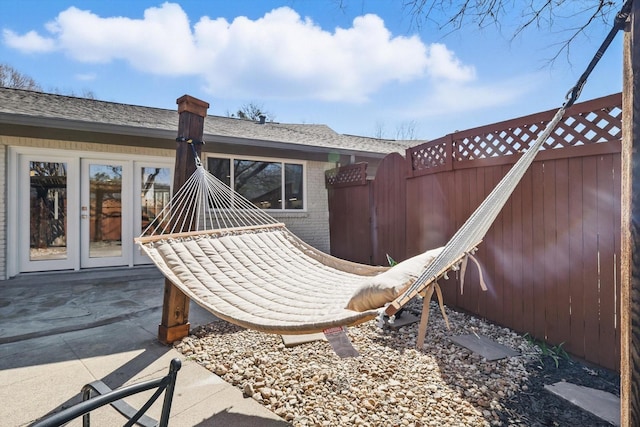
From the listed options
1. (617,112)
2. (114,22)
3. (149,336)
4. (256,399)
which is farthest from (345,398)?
(114,22)

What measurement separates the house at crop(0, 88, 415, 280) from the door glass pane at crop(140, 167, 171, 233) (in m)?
0.02

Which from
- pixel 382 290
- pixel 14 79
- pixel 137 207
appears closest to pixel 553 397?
pixel 382 290

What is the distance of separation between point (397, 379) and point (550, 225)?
1803mm

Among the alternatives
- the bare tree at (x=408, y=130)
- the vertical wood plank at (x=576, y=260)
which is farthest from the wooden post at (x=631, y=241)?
the bare tree at (x=408, y=130)

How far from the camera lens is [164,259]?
2359mm

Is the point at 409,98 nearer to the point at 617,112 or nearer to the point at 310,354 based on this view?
the point at 617,112

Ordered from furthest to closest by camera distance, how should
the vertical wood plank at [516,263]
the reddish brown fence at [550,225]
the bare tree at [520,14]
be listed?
the vertical wood plank at [516,263] → the reddish brown fence at [550,225] → the bare tree at [520,14]

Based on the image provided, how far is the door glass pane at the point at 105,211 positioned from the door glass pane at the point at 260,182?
1.96 meters

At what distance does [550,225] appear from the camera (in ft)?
9.09

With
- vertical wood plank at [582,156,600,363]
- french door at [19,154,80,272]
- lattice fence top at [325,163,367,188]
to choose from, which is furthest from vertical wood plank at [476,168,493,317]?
french door at [19,154,80,272]

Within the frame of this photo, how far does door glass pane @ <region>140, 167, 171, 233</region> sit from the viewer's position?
18.9ft

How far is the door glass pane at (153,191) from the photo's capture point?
5.76m

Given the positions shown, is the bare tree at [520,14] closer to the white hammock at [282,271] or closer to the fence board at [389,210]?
the white hammock at [282,271]

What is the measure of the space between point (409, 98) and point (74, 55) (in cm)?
961
